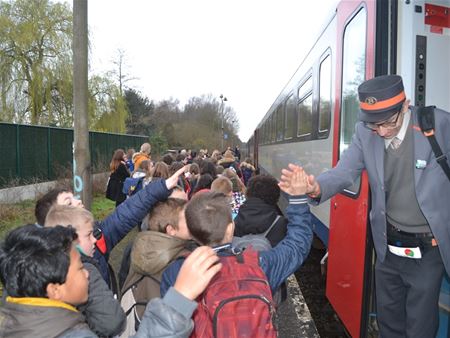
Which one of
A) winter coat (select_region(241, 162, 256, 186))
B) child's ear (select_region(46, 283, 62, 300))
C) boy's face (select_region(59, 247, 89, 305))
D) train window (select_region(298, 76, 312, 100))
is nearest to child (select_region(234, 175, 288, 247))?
boy's face (select_region(59, 247, 89, 305))

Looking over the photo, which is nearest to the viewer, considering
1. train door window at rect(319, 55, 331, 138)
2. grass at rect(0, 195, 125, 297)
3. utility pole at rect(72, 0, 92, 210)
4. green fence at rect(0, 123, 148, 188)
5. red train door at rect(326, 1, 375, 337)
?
red train door at rect(326, 1, 375, 337)

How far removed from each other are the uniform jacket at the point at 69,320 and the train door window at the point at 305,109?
4.88m

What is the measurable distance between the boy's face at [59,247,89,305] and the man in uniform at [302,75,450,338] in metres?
1.47

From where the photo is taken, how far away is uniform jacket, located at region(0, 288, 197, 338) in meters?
1.49

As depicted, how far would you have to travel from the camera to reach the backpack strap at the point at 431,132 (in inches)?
98.4

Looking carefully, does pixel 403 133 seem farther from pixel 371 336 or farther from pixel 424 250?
pixel 371 336

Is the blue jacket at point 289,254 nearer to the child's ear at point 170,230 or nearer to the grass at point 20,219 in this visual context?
the child's ear at point 170,230

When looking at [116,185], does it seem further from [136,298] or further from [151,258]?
[151,258]

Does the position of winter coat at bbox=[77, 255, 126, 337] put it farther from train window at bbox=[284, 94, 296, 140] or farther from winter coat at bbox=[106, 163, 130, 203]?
train window at bbox=[284, 94, 296, 140]

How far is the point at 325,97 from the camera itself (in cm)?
500

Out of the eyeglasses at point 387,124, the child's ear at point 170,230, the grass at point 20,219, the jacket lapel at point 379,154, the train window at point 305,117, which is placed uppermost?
the train window at point 305,117

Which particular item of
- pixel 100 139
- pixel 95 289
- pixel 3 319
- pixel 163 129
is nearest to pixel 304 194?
pixel 95 289

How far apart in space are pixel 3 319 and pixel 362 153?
7.70 ft

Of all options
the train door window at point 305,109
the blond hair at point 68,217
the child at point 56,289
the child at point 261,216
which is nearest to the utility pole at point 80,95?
the child at point 261,216
